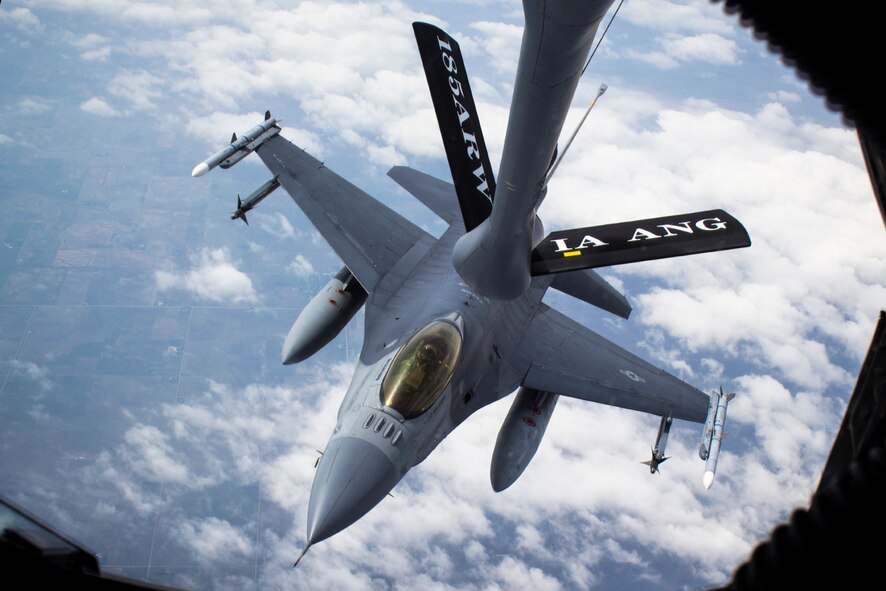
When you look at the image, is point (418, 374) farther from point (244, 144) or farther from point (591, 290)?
point (244, 144)

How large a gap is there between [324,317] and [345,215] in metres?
2.94

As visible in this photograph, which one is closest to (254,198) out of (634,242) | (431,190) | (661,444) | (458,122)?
(431,190)

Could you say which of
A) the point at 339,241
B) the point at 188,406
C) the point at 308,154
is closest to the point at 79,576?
the point at 339,241

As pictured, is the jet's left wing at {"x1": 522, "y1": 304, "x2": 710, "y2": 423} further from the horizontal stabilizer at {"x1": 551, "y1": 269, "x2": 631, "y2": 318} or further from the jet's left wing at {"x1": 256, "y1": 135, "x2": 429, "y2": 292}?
the jet's left wing at {"x1": 256, "y1": 135, "x2": 429, "y2": 292}

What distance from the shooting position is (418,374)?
36.8 ft

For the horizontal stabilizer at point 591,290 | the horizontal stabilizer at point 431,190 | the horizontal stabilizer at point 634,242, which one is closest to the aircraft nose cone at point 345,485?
the horizontal stabilizer at point 634,242

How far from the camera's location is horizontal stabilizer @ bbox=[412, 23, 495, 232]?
11500mm

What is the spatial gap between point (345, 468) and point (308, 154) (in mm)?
10838

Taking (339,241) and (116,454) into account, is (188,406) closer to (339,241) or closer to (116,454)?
(116,454)

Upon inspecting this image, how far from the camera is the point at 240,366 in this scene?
2163 inches

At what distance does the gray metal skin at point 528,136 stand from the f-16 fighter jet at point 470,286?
0.02 metres

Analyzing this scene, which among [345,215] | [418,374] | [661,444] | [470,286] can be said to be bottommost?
[661,444]

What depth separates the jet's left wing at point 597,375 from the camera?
15398mm

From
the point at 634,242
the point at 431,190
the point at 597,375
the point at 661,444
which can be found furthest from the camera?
the point at 431,190
